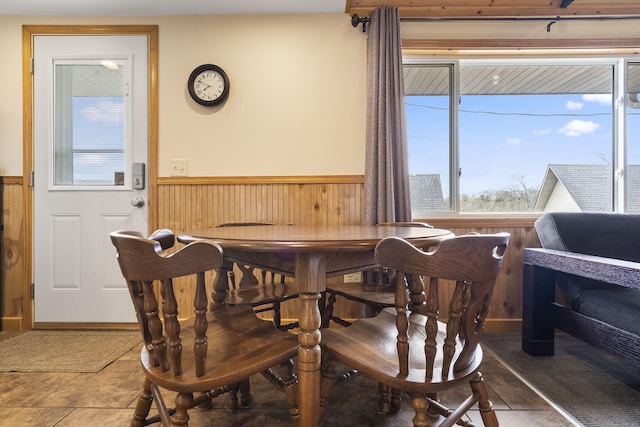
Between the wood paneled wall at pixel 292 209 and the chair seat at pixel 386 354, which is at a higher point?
the wood paneled wall at pixel 292 209

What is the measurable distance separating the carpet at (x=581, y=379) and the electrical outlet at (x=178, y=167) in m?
2.44

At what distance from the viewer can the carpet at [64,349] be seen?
189 centimetres

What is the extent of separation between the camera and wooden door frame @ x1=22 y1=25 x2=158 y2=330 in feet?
8.10

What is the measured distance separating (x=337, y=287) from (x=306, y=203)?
2.65 ft

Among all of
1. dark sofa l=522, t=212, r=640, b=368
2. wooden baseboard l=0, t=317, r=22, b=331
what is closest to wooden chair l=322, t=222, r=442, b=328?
dark sofa l=522, t=212, r=640, b=368

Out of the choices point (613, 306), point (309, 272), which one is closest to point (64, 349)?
point (309, 272)

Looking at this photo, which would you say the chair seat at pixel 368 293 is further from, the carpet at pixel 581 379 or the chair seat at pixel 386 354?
the carpet at pixel 581 379

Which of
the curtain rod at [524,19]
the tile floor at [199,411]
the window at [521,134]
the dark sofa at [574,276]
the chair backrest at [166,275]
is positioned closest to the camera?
the chair backrest at [166,275]

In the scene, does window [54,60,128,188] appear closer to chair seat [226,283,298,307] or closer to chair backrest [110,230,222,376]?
chair seat [226,283,298,307]

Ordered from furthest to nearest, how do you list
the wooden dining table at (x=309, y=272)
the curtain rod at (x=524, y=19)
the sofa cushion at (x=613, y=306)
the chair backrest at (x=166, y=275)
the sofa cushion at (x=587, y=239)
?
the curtain rod at (x=524, y=19) < the sofa cushion at (x=587, y=239) < the sofa cushion at (x=613, y=306) < the wooden dining table at (x=309, y=272) < the chair backrest at (x=166, y=275)

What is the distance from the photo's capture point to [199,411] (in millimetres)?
1486

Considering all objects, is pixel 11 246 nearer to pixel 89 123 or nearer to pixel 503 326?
pixel 89 123

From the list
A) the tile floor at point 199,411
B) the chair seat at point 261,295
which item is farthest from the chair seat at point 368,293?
the tile floor at point 199,411

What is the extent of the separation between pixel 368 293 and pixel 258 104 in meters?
1.61
